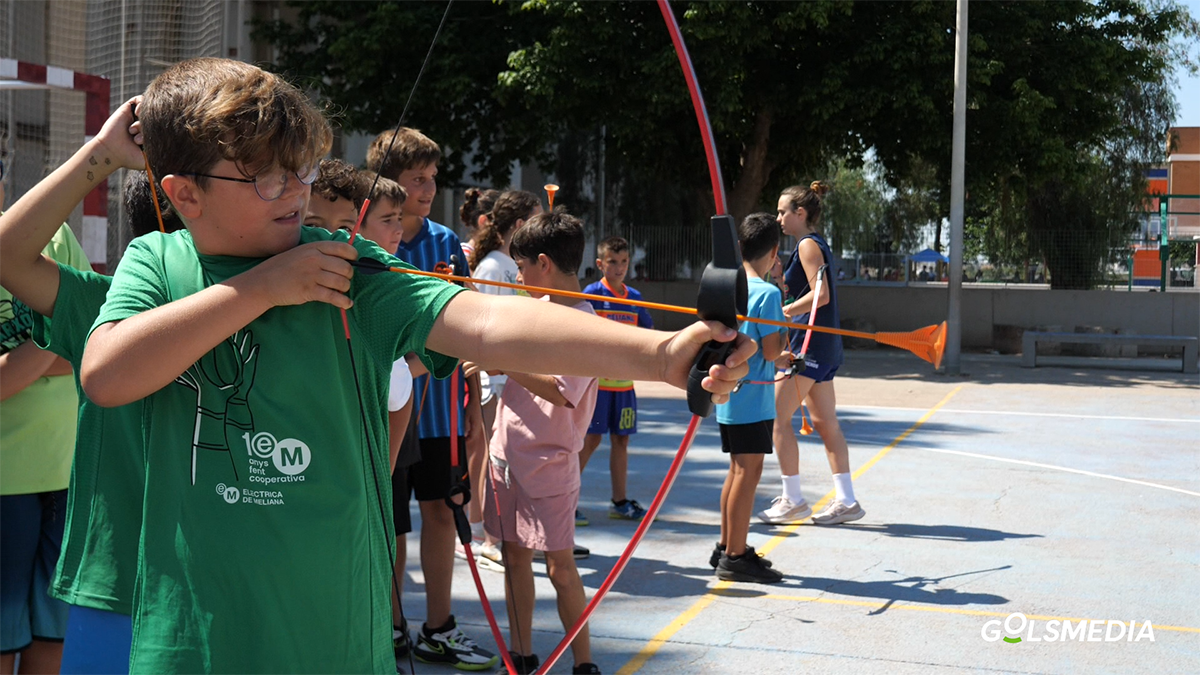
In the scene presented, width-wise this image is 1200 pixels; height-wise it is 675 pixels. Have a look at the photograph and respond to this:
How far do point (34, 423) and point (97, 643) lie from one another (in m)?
1.14

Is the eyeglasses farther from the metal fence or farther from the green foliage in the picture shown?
the metal fence

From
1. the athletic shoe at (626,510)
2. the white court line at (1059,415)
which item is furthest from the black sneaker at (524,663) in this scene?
the white court line at (1059,415)

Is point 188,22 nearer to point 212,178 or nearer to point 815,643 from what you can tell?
point 815,643

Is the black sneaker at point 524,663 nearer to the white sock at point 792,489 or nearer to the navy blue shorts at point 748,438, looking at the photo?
the navy blue shorts at point 748,438

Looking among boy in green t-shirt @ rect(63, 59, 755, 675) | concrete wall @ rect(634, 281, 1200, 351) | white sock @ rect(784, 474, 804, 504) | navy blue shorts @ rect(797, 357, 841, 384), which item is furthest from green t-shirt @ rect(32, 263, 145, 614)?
concrete wall @ rect(634, 281, 1200, 351)

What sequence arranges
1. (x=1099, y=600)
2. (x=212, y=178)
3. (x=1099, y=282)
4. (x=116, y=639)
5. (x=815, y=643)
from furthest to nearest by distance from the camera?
(x=1099, y=282), (x=1099, y=600), (x=815, y=643), (x=116, y=639), (x=212, y=178)

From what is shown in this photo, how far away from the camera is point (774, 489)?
7680 mm

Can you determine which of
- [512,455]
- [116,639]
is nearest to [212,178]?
[116,639]

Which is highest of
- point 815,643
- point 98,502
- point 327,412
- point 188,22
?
point 188,22

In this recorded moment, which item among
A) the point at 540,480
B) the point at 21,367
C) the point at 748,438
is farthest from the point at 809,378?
the point at 21,367

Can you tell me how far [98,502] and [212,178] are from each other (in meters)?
0.85

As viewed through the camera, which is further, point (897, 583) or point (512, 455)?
point (897, 583)

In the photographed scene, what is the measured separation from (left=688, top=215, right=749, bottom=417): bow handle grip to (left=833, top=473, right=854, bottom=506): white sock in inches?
212

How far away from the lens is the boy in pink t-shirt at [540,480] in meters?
3.92
